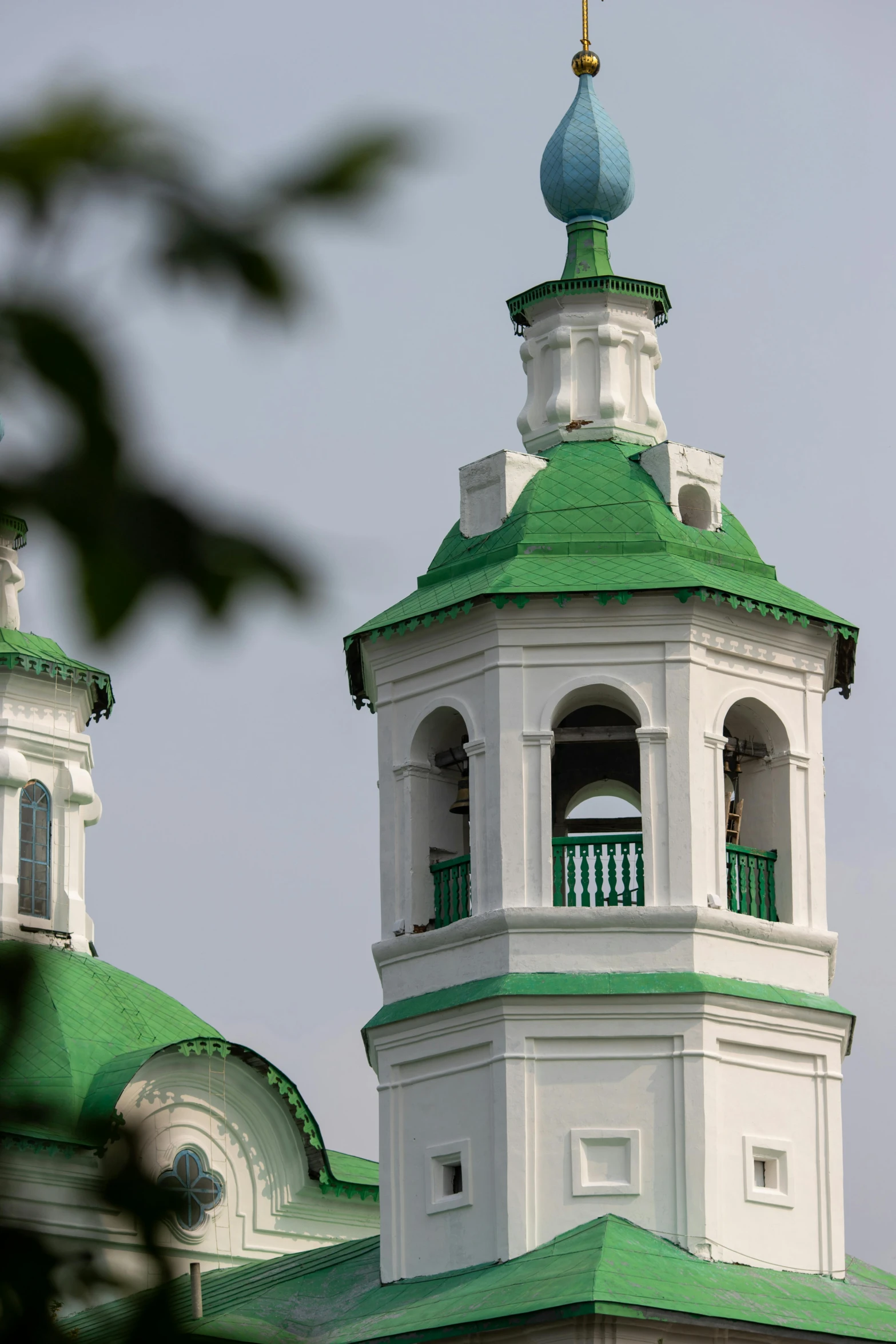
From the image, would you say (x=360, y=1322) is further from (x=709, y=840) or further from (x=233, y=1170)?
(x=233, y=1170)

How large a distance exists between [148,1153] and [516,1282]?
12.3m

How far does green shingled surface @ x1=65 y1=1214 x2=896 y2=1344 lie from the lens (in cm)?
1382

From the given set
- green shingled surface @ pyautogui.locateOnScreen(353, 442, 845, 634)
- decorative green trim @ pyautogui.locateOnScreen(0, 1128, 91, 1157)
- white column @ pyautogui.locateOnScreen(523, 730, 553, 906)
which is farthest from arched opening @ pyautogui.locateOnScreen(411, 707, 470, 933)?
decorative green trim @ pyautogui.locateOnScreen(0, 1128, 91, 1157)

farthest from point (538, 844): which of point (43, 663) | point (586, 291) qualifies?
point (43, 663)

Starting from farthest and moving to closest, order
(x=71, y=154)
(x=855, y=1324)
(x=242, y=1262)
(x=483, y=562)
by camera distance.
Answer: (x=242, y=1262) < (x=483, y=562) < (x=855, y=1324) < (x=71, y=154)

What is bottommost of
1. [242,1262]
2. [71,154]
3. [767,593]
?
[242,1262]

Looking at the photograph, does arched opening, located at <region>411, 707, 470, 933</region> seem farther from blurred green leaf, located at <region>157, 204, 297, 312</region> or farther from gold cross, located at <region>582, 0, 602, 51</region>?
blurred green leaf, located at <region>157, 204, 297, 312</region>

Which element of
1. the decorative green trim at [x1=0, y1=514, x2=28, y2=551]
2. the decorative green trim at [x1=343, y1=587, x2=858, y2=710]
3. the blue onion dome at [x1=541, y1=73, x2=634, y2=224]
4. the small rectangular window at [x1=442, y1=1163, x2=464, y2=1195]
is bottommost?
the small rectangular window at [x1=442, y1=1163, x2=464, y2=1195]

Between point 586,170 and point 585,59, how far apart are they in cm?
113

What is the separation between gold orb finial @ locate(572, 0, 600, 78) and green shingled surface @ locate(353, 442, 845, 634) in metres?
3.45

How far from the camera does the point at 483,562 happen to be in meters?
16.4

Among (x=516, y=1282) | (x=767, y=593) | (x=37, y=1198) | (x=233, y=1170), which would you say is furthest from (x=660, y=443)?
(x=37, y=1198)

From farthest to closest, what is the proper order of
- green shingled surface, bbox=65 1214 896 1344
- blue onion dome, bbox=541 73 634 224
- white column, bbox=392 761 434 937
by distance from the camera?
1. blue onion dome, bbox=541 73 634 224
2. white column, bbox=392 761 434 937
3. green shingled surface, bbox=65 1214 896 1344

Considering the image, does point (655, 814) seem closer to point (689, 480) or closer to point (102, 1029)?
point (689, 480)
